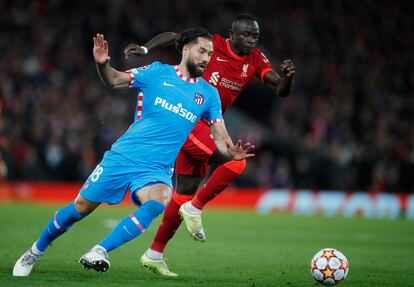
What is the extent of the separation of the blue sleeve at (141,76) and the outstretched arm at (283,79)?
1.74m

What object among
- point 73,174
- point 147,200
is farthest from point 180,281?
point 73,174

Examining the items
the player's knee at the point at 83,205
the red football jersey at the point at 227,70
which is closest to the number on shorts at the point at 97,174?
the player's knee at the point at 83,205

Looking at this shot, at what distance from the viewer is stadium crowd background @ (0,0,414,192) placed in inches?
840

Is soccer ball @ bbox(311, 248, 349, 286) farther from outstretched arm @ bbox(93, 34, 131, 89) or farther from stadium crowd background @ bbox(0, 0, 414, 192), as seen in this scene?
stadium crowd background @ bbox(0, 0, 414, 192)

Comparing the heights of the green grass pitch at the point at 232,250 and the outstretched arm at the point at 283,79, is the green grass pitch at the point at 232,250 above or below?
below

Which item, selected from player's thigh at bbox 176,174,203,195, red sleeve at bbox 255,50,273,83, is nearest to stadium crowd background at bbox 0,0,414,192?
player's thigh at bbox 176,174,203,195

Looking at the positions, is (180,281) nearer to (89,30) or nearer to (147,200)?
(147,200)

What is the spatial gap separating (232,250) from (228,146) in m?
4.56

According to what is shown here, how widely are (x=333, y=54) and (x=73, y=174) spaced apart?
9940 millimetres

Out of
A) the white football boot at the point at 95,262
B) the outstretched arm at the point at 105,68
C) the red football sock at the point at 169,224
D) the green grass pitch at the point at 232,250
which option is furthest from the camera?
the red football sock at the point at 169,224

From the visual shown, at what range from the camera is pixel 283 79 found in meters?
9.36

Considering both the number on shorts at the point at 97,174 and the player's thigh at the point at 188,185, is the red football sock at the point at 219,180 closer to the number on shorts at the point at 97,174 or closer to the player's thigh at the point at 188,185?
the player's thigh at the point at 188,185

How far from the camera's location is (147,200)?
750 cm

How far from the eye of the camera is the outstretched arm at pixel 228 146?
7.90 m
